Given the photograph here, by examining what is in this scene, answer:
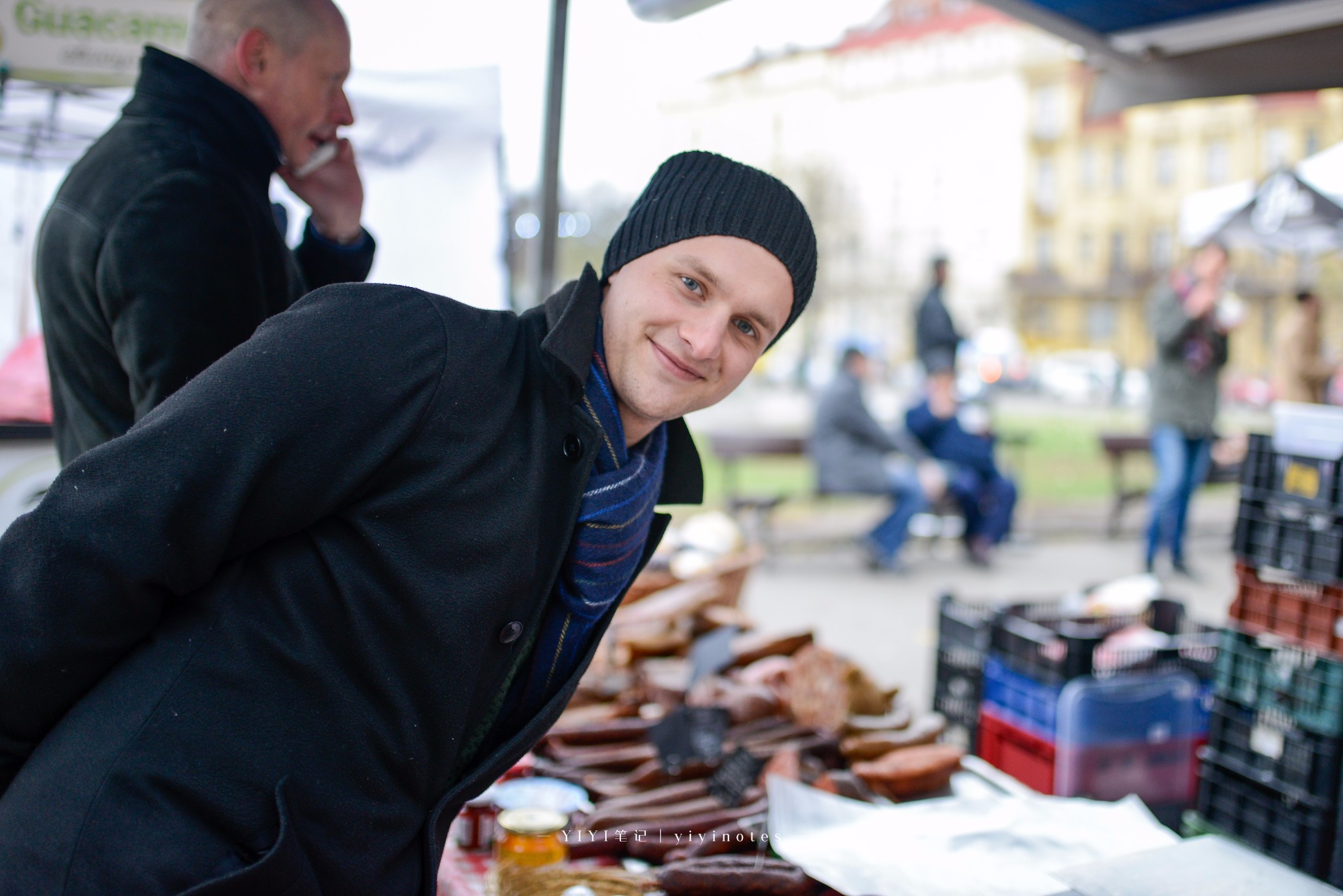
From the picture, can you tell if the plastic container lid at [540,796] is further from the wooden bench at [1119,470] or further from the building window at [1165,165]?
the building window at [1165,165]

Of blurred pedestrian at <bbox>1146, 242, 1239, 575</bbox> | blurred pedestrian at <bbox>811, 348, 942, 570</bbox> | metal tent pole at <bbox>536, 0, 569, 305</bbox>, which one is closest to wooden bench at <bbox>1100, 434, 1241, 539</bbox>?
blurred pedestrian at <bbox>1146, 242, 1239, 575</bbox>

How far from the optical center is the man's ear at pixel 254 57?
179 centimetres

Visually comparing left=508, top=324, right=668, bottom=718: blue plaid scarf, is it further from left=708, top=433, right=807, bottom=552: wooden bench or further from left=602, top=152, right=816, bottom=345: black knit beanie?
left=708, top=433, right=807, bottom=552: wooden bench

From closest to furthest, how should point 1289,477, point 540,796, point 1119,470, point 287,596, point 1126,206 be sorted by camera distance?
point 287,596, point 540,796, point 1289,477, point 1119,470, point 1126,206

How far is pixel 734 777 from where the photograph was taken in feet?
7.75

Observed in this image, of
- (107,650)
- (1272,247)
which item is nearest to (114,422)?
(107,650)

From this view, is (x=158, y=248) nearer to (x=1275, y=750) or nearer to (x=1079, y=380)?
(x=1275, y=750)

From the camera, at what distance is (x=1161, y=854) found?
71.1 inches

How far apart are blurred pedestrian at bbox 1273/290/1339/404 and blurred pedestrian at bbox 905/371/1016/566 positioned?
2.15 meters

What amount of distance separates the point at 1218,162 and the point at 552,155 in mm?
41507

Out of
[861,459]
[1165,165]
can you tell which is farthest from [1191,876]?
[1165,165]

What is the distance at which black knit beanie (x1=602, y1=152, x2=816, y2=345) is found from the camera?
4.73 feet

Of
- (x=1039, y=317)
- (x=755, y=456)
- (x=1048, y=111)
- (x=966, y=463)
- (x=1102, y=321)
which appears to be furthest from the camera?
(x=1039, y=317)

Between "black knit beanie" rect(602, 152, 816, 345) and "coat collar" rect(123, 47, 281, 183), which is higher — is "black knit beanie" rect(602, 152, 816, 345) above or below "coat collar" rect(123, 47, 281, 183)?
below
